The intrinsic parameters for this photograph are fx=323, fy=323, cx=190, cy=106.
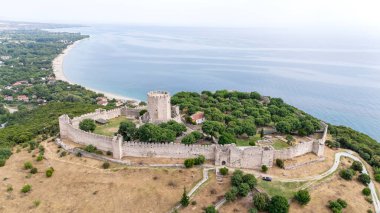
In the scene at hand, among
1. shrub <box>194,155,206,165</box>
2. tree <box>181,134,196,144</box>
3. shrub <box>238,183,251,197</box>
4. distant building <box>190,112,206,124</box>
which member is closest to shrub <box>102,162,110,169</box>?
tree <box>181,134,196,144</box>

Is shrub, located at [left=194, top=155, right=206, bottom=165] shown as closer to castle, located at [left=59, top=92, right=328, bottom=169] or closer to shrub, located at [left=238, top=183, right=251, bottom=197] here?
castle, located at [left=59, top=92, right=328, bottom=169]

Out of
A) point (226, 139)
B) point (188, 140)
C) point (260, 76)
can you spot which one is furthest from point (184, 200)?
point (260, 76)

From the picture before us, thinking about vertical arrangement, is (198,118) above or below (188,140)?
below

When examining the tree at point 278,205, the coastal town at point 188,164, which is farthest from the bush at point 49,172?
the tree at point 278,205

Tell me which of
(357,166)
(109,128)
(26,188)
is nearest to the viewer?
(26,188)

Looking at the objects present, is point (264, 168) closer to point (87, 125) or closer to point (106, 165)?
point (106, 165)

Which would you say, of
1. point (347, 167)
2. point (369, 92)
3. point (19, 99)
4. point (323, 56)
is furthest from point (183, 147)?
point (323, 56)
